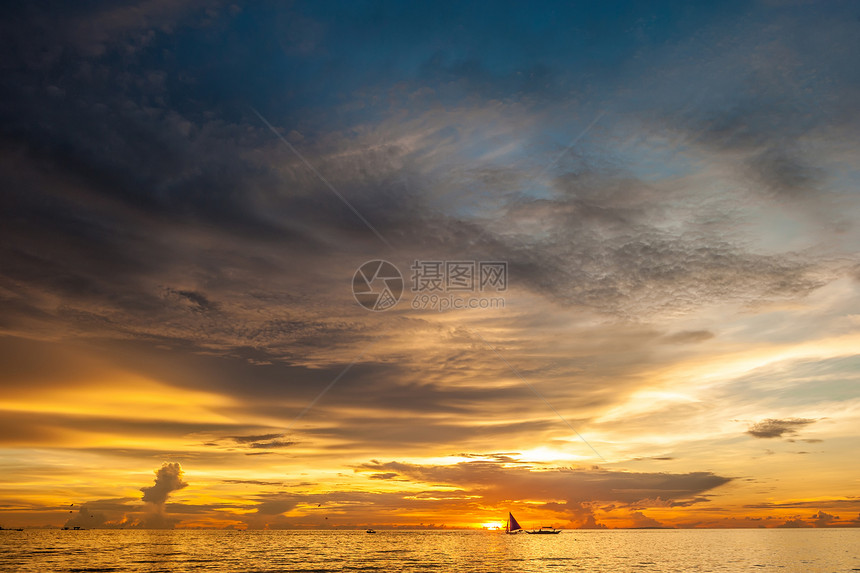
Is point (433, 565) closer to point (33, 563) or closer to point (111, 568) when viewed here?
point (111, 568)

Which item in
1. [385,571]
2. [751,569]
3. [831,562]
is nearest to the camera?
[385,571]

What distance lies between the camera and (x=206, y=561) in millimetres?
175750

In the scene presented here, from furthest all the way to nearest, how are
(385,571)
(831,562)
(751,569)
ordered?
(831,562) < (751,569) < (385,571)

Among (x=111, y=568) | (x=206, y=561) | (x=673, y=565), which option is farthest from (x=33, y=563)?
(x=673, y=565)

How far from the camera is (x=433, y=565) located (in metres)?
168

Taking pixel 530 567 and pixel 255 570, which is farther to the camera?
pixel 530 567

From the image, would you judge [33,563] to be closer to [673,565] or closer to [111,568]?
[111,568]

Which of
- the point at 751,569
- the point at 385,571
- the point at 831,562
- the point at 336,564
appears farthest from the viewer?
the point at 831,562

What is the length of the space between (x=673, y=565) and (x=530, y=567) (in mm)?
46076

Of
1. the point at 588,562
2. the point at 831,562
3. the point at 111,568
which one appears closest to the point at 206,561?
the point at 111,568

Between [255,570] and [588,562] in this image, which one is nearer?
[255,570]

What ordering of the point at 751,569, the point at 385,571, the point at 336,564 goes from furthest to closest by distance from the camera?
the point at 336,564, the point at 751,569, the point at 385,571

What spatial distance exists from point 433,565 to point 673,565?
244 ft

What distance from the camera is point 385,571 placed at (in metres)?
148
